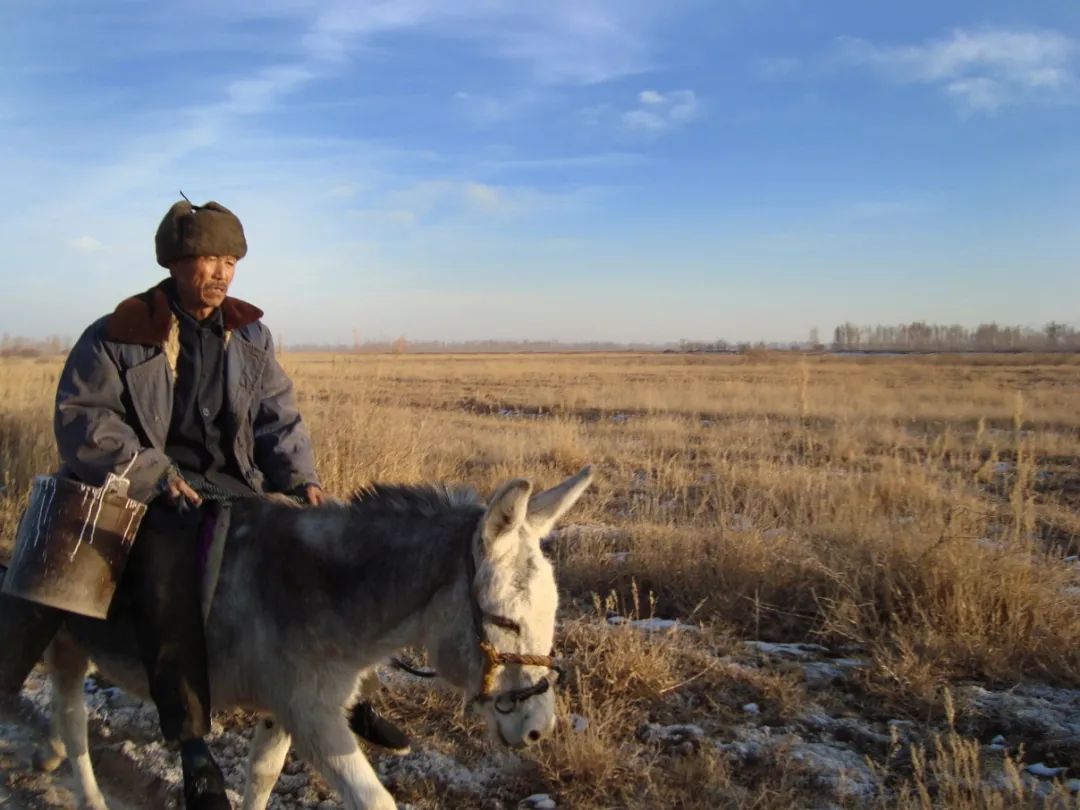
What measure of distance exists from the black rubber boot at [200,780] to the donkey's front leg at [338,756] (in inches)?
13.1

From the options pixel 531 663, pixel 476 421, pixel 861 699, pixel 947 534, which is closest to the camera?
pixel 531 663

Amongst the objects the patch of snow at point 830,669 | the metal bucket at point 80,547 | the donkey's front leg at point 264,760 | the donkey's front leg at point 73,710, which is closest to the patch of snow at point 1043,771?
the patch of snow at point 830,669

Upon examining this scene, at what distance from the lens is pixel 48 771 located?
3.69 m

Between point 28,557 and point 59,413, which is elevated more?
point 59,413

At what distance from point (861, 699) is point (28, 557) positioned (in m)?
4.16

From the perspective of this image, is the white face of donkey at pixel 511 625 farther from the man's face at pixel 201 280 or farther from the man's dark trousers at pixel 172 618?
the man's face at pixel 201 280

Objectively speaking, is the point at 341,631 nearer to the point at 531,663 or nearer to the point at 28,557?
the point at 531,663

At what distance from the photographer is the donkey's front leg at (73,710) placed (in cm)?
338

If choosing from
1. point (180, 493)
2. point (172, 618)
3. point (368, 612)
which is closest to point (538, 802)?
point (368, 612)

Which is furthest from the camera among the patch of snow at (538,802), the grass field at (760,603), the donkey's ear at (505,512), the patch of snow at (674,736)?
the patch of snow at (674,736)

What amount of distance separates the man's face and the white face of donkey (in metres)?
1.70

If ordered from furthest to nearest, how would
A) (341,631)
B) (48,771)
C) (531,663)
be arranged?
(48,771), (341,631), (531,663)

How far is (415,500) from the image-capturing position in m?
2.73

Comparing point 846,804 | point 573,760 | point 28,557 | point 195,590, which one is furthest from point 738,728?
point 28,557
